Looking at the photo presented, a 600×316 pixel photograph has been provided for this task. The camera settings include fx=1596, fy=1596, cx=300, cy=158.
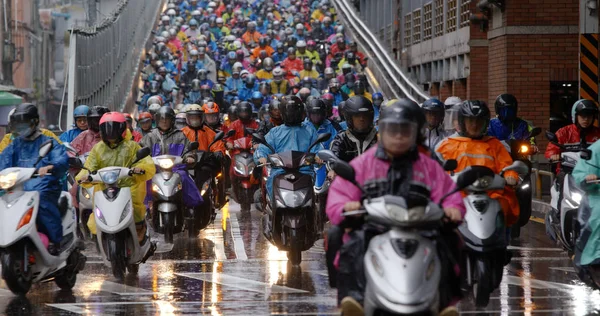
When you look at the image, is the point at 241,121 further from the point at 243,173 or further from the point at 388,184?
the point at 388,184

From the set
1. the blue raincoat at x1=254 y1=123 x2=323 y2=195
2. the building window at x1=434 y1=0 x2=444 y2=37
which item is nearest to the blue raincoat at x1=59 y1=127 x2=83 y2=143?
the blue raincoat at x1=254 y1=123 x2=323 y2=195

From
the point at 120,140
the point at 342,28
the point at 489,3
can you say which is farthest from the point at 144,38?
the point at 120,140

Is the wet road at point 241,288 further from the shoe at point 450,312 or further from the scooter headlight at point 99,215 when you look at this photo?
the shoe at point 450,312

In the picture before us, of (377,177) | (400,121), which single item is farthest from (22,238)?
(400,121)

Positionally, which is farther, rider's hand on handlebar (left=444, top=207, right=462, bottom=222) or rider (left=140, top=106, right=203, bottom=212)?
rider (left=140, top=106, right=203, bottom=212)

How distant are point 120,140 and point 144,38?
40.0m

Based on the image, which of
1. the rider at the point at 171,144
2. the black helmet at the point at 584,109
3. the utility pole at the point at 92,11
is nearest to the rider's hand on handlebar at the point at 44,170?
the rider at the point at 171,144

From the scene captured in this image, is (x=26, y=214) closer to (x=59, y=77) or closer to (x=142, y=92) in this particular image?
(x=142, y=92)

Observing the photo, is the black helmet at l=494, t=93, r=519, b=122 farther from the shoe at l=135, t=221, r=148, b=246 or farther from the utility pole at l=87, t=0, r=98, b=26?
the utility pole at l=87, t=0, r=98, b=26

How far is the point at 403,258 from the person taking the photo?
875cm

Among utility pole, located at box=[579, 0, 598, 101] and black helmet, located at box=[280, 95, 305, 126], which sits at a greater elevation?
utility pole, located at box=[579, 0, 598, 101]

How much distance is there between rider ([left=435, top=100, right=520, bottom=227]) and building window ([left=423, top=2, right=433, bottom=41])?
28.7 m

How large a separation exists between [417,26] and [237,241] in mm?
26405

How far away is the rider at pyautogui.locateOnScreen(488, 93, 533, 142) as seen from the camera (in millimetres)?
18375
